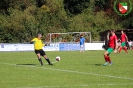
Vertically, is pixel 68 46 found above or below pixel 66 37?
→ below

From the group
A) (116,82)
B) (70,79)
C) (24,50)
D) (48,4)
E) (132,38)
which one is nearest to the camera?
(116,82)

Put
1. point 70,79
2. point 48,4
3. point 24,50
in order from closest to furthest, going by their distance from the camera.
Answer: point 70,79 < point 24,50 < point 48,4

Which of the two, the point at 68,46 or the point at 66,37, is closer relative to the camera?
the point at 68,46

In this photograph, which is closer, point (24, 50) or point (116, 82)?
point (116, 82)

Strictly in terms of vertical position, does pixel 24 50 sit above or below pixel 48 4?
below

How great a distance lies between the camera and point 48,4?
81.0 m

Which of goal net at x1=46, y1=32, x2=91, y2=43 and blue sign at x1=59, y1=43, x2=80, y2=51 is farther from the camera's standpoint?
goal net at x1=46, y1=32, x2=91, y2=43

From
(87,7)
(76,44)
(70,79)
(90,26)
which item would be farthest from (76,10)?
(70,79)

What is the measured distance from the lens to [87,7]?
83.8m

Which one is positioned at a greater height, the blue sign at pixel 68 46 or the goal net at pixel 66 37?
the goal net at pixel 66 37

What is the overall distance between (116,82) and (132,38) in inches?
2331

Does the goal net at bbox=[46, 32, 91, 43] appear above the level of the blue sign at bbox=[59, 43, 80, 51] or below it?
above

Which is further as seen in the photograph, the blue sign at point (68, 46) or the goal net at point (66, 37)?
the goal net at point (66, 37)

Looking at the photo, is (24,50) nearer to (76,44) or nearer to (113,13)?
(76,44)
